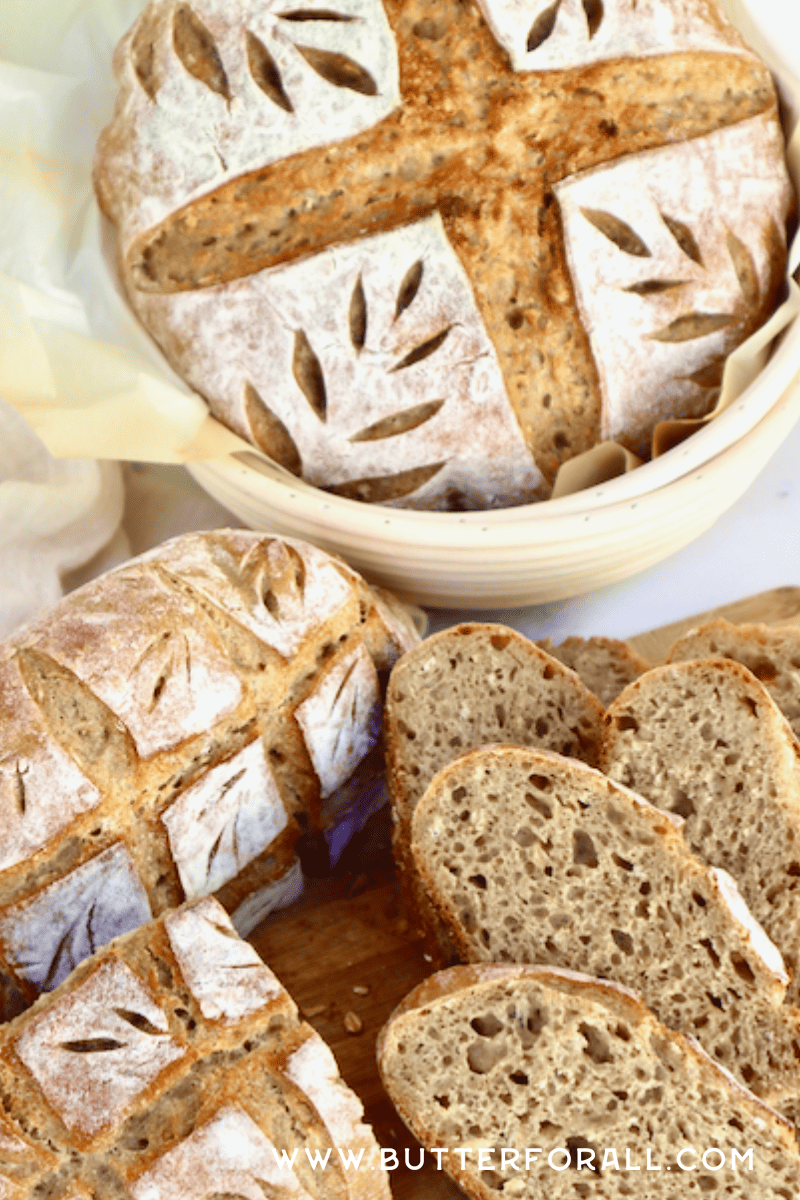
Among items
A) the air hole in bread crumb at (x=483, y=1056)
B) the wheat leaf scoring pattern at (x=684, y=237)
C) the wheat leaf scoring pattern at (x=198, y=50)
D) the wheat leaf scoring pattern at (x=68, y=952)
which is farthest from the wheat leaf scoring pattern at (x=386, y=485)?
the air hole in bread crumb at (x=483, y=1056)

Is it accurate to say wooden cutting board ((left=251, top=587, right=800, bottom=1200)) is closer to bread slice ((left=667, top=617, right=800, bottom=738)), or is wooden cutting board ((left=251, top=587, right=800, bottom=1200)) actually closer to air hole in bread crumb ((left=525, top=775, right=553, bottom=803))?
air hole in bread crumb ((left=525, top=775, right=553, bottom=803))

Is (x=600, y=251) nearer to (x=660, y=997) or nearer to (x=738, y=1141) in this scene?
(x=660, y=997)

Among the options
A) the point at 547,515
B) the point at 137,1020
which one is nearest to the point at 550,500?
the point at 547,515

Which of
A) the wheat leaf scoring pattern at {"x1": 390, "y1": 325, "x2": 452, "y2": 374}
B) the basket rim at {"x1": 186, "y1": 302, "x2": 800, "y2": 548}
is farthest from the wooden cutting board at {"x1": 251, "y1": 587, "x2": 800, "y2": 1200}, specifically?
the wheat leaf scoring pattern at {"x1": 390, "y1": 325, "x2": 452, "y2": 374}

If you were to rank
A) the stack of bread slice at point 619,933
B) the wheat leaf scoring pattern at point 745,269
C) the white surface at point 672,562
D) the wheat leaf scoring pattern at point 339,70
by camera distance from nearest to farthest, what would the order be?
the stack of bread slice at point 619,933, the wheat leaf scoring pattern at point 339,70, the wheat leaf scoring pattern at point 745,269, the white surface at point 672,562

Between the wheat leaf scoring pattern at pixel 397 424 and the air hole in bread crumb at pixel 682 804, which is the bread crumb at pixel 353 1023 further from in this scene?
the wheat leaf scoring pattern at pixel 397 424

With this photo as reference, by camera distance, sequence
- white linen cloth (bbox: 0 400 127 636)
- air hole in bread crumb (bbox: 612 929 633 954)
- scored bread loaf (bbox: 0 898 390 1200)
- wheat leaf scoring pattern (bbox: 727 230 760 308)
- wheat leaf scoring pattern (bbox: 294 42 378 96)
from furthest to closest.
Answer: white linen cloth (bbox: 0 400 127 636), wheat leaf scoring pattern (bbox: 727 230 760 308), wheat leaf scoring pattern (bbox: 294 42 378 96), air hole in bread crumb (bbox: 612 929 633 954), scored bread loaf (bbox: 0 898 390 1200)

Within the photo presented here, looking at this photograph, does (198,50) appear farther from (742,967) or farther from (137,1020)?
(742,967)
